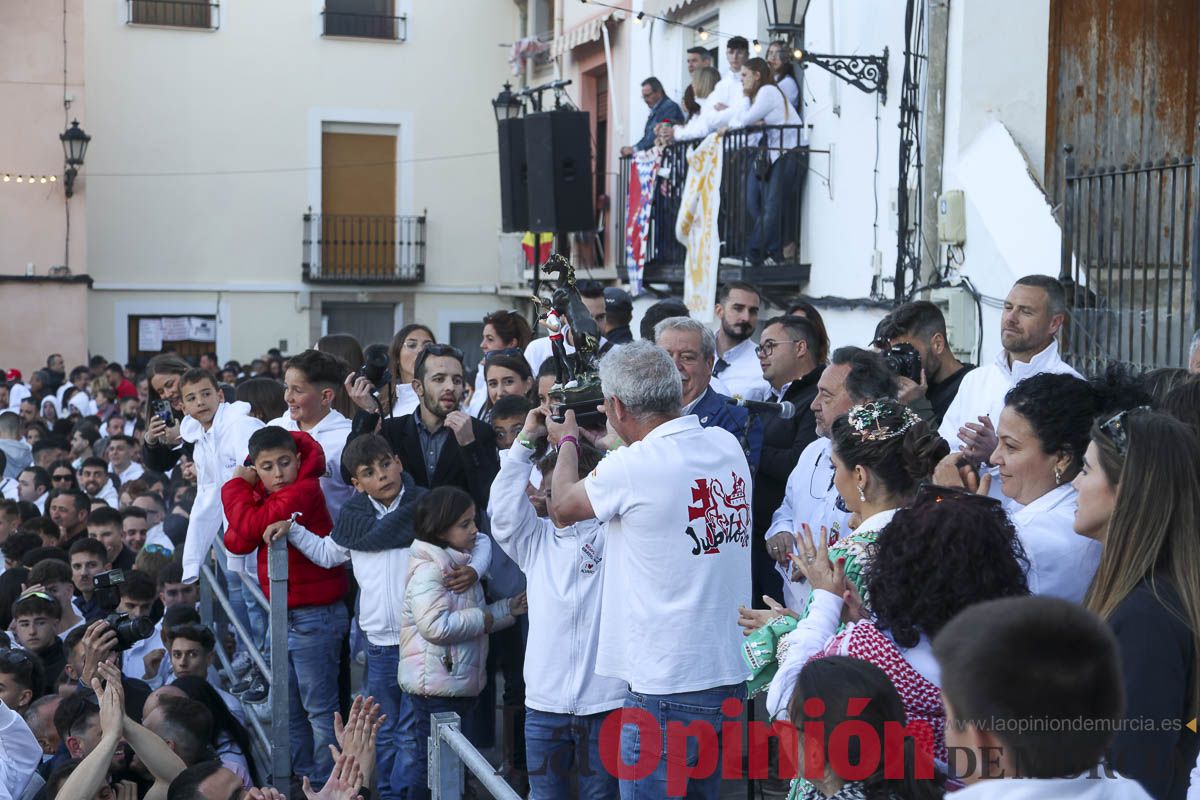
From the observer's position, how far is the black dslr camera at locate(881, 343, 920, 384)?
5090 millimetres

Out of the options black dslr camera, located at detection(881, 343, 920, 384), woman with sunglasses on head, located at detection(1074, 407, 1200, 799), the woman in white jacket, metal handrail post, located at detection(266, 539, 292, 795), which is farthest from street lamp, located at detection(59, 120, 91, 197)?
woman with sunglasses on head, located at detection(1074, 407, 1200, 799)

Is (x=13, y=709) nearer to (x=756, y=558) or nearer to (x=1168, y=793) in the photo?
(x=756, y=558)

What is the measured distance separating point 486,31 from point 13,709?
17.7 m

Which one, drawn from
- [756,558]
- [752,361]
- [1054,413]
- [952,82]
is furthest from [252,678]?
[952,82]

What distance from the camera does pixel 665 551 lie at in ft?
12.5

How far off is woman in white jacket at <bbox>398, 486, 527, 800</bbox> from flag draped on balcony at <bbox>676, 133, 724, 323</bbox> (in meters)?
6.68

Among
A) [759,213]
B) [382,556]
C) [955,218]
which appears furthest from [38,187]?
[382,556]

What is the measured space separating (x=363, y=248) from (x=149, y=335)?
342cm

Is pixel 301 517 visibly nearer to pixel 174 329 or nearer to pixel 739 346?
pixel 739 346

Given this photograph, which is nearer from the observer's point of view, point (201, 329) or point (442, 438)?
point (442, 438)

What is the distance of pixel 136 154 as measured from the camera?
66.8ft

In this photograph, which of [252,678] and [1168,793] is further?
[252,678]

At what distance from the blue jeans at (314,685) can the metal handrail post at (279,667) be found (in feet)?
0.92

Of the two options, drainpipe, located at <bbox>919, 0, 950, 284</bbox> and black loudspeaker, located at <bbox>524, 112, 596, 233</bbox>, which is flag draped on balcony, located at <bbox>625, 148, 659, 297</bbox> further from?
drainpipe, located at <bbox>919, 0, 950, 284</bbox>
